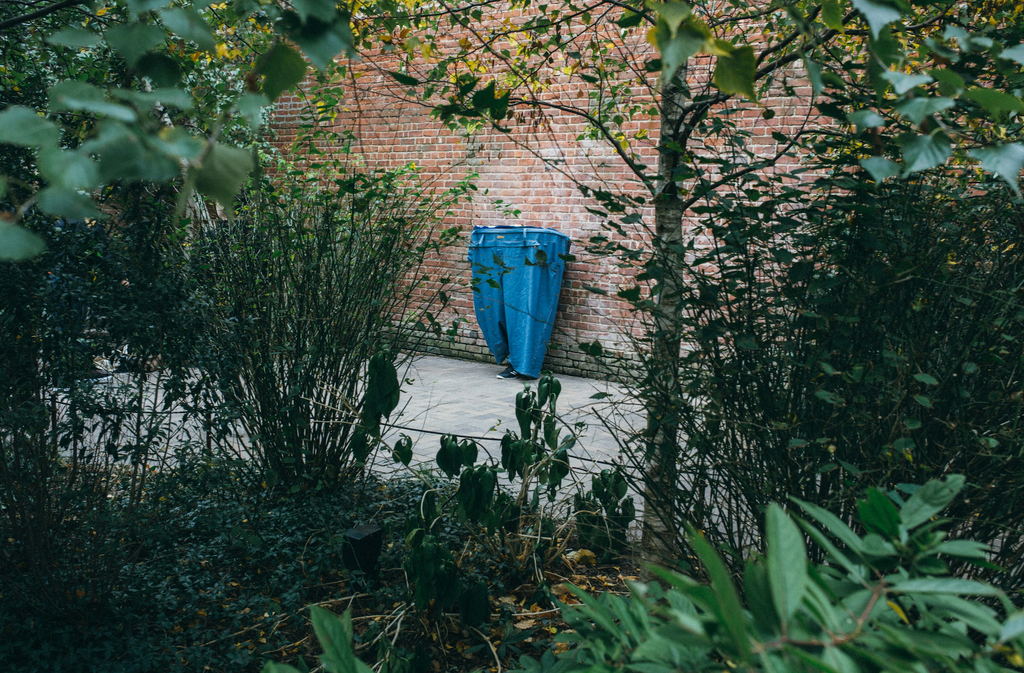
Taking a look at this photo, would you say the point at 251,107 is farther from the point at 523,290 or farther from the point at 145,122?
the point at 523,290

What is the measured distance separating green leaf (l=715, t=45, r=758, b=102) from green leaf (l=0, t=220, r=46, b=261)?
860 millimetres

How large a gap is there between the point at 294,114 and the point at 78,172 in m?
8.88

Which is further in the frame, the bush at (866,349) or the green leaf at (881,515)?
the bush at (866,349)

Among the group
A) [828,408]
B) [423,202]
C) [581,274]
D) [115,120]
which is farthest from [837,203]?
[581,274]

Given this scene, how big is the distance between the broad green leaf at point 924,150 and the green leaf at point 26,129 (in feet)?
3.18

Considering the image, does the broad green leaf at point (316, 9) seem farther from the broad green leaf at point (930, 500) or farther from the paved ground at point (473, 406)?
the paved ground at point (473, 406)

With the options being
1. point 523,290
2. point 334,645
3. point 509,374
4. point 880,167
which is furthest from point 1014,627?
point 509,374

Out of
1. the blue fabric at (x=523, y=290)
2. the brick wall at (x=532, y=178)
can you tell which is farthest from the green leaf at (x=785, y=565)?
the blue fabric at (x=523, y=290)

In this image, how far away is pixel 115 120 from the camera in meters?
0.73

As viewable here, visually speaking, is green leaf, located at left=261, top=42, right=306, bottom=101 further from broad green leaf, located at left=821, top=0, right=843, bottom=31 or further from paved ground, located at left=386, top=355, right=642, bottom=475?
paved ground, located at left=386, top=355, right=642, bottom=475

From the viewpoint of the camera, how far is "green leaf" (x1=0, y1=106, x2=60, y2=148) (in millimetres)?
683

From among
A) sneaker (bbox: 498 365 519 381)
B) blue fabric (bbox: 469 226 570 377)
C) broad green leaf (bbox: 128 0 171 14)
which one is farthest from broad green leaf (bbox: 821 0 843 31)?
sneaker (bbox: 498 365 519 381)

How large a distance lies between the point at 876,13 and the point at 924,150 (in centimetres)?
18

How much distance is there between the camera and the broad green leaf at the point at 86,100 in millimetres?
650
